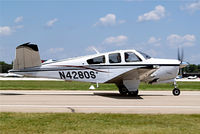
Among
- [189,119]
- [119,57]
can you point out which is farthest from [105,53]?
[189,119]

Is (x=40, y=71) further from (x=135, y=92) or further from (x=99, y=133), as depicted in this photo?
(x=99, y=133)

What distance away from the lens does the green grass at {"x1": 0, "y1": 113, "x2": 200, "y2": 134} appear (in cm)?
584

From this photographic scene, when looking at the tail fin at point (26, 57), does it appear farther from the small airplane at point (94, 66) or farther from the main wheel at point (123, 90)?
the main wheel at point (123, 90)

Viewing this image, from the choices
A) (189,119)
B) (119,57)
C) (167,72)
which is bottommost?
(189,119)

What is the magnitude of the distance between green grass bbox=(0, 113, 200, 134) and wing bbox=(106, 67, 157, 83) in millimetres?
5753

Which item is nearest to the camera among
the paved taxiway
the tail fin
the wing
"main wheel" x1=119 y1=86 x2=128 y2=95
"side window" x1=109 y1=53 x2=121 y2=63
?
the paved taxiway

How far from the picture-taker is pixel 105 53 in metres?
14.2

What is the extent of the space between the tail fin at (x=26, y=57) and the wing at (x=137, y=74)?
13.7 feet

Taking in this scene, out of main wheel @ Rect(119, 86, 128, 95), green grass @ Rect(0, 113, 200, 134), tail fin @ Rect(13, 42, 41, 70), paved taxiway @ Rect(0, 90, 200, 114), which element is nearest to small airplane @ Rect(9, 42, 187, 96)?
tail fin @ Rect(13, 42, 41, 70)

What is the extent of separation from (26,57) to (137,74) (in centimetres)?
588

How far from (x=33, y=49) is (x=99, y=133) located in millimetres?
9309

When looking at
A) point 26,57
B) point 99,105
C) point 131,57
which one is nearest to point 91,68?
point 131,57

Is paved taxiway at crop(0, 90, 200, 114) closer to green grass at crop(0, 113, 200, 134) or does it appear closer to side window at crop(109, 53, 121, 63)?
green grass at crop(0, 113, 200, 134)

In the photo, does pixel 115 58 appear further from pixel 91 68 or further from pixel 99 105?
pixel 99 105
